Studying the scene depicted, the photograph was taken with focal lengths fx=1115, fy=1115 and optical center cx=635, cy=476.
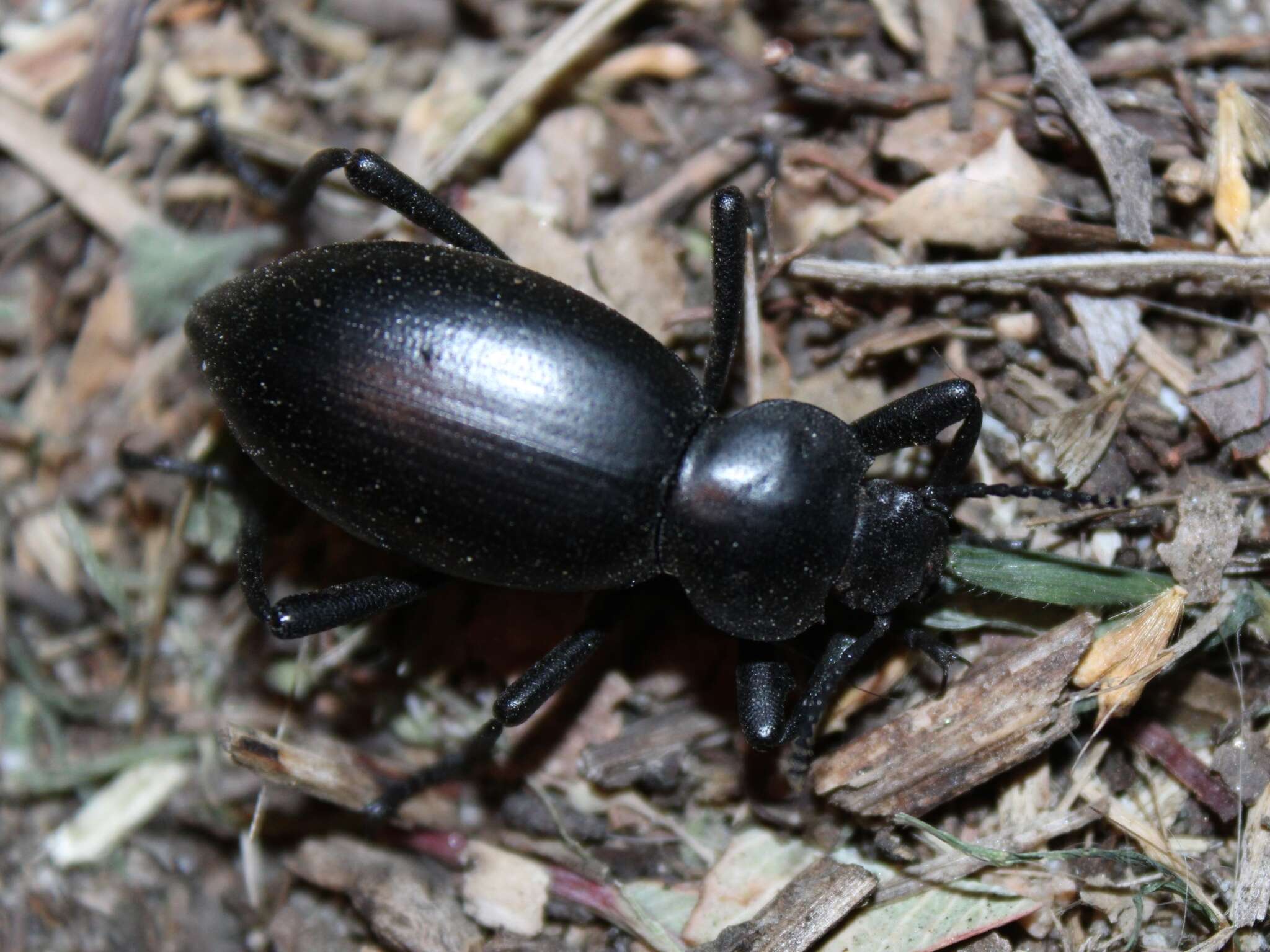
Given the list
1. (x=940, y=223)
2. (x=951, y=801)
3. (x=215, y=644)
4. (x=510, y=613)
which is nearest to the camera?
(x=951, y=801)

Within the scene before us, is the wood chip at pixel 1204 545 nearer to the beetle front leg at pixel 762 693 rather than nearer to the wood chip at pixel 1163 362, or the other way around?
the wood chip at pixel 1163 362

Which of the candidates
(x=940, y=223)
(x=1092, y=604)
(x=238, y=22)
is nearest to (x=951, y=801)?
(x=1092, y=604)

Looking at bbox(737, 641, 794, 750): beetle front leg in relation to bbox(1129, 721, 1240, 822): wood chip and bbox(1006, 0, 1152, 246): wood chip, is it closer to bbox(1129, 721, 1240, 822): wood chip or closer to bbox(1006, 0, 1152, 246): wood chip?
bbox(1129, 721, 1240, 822): wood chip

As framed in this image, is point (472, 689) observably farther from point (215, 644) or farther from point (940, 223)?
point (940, 223)

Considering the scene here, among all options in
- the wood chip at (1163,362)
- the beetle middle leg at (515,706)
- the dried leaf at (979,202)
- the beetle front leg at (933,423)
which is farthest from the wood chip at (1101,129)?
the beetle middle leg at (515,706)

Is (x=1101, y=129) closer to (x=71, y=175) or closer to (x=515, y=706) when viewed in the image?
(x=515, y=706)

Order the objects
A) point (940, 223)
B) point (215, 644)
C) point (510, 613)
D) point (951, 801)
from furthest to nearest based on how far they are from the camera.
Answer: point (215, 644)
point (510, 613)
point (940, 223)
point (951, 801)

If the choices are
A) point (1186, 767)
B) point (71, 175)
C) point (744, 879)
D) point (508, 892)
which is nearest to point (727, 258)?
point (744, 879)
